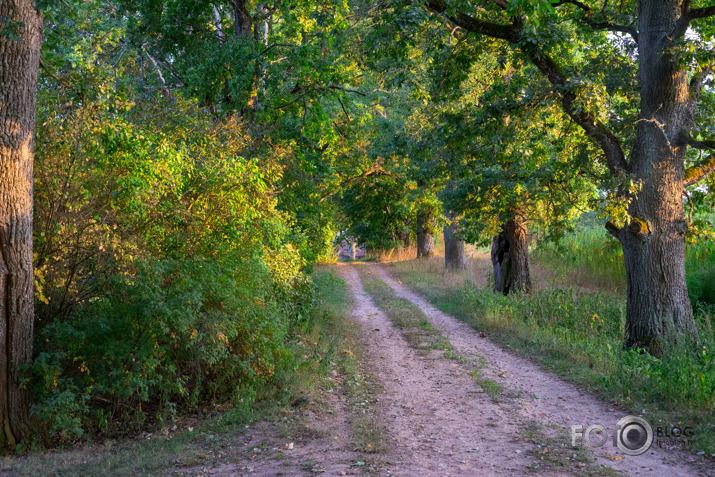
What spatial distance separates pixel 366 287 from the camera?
21.5 metres

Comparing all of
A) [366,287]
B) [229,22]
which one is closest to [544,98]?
[229,22]

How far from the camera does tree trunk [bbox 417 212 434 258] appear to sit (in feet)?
105

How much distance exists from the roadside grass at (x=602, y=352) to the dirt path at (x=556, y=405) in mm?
288

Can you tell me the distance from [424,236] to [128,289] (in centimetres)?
2743

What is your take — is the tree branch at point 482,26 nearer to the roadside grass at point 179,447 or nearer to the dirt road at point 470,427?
the dirt road at point 470,427

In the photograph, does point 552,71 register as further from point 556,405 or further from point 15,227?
point 15,227

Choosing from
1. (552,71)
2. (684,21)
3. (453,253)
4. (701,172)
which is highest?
(684,21)

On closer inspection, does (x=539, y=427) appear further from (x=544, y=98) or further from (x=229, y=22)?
(x=229, y=22)

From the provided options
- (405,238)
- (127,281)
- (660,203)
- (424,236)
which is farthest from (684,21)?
(405,238)

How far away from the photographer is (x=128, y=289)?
19.8 feet

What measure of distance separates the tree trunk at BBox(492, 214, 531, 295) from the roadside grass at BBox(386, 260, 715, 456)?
1.93 feet

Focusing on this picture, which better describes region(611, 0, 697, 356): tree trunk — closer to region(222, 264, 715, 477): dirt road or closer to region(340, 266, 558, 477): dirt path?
region(222, 264, 715, 477): dirt road

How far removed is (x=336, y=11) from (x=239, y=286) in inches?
318

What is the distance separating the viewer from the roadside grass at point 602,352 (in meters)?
6.18
